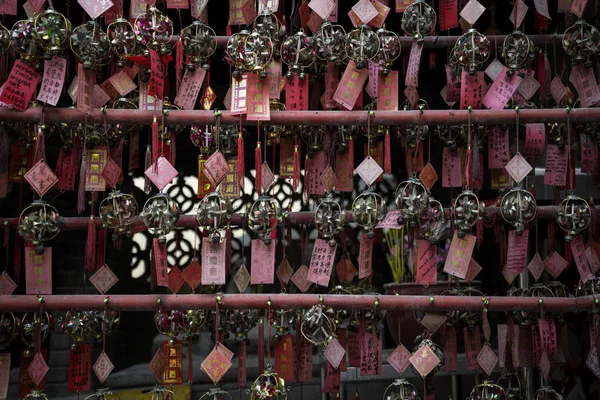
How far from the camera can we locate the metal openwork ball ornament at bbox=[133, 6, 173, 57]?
9.34 ft

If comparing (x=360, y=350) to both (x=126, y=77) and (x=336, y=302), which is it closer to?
(x=336, y=302)

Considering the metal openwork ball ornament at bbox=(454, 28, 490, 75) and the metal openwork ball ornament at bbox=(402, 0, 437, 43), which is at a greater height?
the metal openwork ball ornament at bbox=(402, 0, 437, 43)

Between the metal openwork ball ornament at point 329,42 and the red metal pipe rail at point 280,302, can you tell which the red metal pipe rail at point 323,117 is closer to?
the metal openwork ball ornament at point 329,42

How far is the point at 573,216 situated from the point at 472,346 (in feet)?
2.27

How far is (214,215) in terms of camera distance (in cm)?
279

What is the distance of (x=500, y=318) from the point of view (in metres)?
4.50

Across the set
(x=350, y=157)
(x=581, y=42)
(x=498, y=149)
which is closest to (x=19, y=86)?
(x=350, y=157)

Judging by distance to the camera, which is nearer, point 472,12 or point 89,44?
point 89,44

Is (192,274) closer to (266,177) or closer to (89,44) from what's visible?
(266,177)

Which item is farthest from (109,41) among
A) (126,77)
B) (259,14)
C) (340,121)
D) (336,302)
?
(336,302)

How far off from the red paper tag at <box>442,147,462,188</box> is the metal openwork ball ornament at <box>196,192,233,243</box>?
990 mm

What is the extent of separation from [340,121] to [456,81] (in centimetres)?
61

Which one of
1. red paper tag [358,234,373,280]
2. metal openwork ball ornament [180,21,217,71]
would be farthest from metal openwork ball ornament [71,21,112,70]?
red paper tag [358,234,373,280]

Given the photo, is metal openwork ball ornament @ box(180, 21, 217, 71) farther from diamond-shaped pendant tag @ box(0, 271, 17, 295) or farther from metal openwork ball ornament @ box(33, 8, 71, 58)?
diamond-shaped pendant tag @ box(0, 271, 17, 295)
